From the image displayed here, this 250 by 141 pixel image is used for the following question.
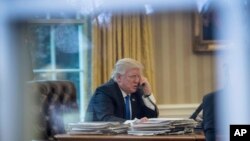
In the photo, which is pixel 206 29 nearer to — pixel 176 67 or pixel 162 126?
pixel 176 67

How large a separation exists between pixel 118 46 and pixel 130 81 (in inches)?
2.7

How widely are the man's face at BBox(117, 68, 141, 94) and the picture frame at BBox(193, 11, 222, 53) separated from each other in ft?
0.37

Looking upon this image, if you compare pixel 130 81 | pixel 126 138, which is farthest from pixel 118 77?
pixel 126 138

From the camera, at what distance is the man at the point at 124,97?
56cm

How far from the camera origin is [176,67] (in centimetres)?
57

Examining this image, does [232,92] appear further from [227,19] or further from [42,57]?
[42,57]

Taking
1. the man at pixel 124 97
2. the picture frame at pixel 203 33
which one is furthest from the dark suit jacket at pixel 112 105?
the picture frame at pixel 203 33

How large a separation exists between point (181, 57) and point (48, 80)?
24 cm

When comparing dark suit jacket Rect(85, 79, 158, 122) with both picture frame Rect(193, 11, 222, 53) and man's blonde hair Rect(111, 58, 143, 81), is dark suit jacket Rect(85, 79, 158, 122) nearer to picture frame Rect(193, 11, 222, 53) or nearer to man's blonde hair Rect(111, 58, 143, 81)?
man's blonde hair Rect(111, 58, 143, 81)

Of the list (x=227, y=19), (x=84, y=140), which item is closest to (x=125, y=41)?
(x=84, y=140)

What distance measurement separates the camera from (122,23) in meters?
0.52

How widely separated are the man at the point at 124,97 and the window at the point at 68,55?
1.2 inches

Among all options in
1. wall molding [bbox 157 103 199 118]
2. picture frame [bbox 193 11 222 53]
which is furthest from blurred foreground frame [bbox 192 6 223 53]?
wall molding [bbox 157 103 199 118]

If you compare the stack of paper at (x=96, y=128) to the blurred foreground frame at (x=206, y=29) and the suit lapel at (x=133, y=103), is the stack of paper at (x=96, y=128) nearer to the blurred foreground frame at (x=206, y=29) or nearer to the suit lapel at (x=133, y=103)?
the suit lapel at (x=133, y=103)
